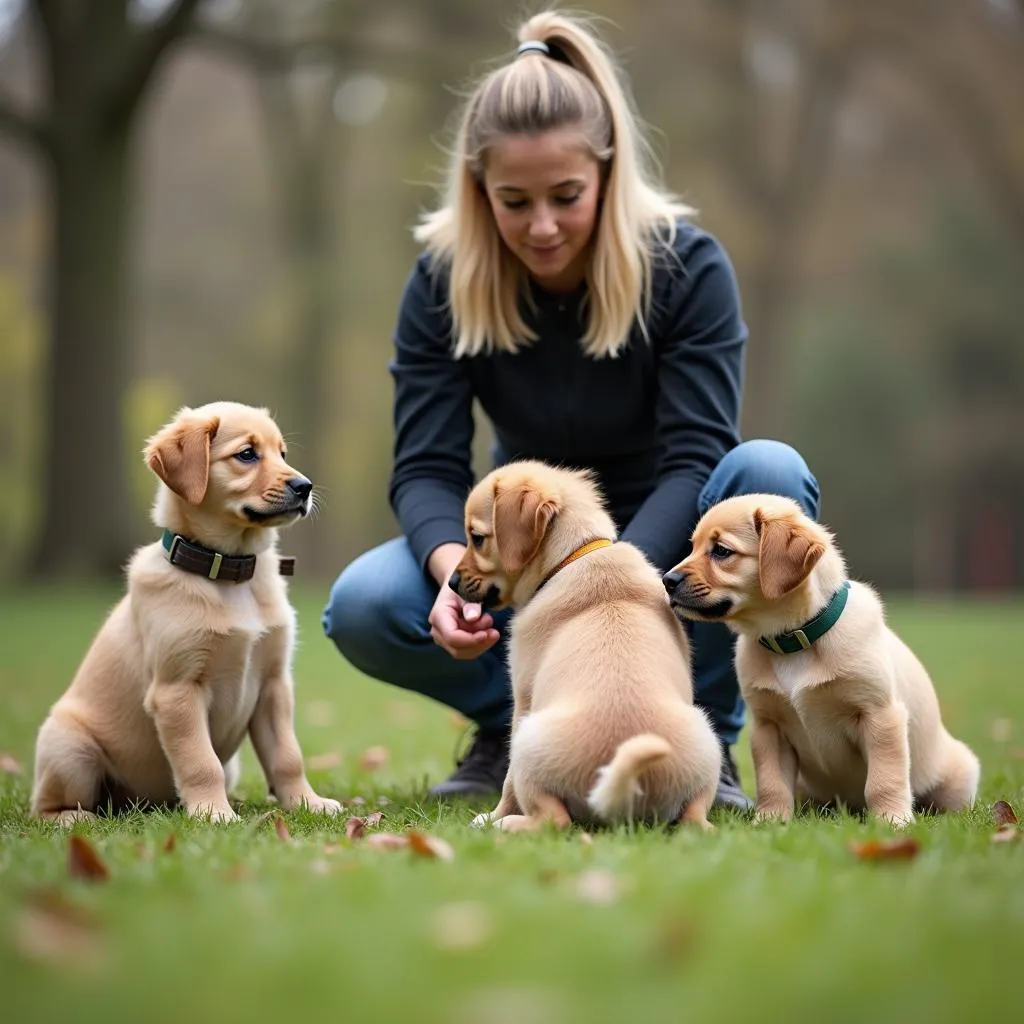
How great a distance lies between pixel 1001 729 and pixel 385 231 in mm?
19908

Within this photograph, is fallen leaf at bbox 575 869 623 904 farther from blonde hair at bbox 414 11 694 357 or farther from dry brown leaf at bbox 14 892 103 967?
blonde hair at bbox 414 11 694 357

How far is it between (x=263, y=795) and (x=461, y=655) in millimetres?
1025

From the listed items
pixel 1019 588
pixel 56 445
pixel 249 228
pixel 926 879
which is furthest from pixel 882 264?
pixel 926 879

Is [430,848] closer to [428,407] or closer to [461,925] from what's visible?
[461,925]

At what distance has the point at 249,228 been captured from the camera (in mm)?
26500

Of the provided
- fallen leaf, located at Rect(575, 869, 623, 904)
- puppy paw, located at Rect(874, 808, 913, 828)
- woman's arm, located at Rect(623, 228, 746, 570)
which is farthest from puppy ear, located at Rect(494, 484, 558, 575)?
fallen leaf, located at Rect(575, 869, 623, 904)

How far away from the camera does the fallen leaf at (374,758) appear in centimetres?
514

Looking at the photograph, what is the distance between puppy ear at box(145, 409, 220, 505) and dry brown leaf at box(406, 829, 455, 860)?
1.47 m

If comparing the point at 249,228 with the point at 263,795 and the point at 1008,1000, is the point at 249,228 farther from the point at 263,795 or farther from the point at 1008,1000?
the point at 1008,1000

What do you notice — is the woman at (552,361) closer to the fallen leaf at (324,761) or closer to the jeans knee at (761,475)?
the jeans knee at (761,475)

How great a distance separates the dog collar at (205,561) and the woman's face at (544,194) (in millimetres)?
1268

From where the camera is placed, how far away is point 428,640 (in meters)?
4.36

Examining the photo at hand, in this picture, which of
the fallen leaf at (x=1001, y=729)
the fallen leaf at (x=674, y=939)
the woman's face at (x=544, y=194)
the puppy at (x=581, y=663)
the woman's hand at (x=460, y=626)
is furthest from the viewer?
the fallen leaf at (x=1001, y=729)

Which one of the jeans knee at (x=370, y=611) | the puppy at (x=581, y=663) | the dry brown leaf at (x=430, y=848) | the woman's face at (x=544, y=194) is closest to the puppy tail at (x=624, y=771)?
the puppy at (x=581, y=663)
